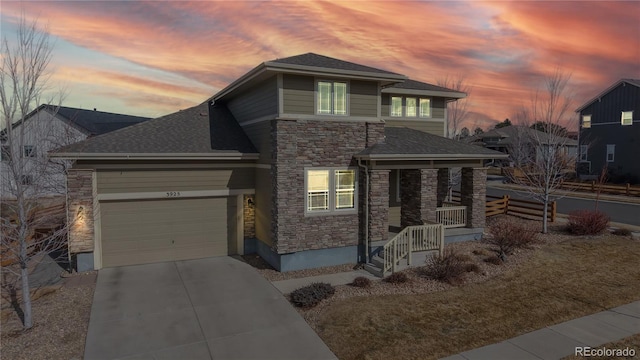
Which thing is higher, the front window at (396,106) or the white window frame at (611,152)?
the front window at (396,106)

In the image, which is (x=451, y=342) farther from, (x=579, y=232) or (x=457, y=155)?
(x=579, y=232)

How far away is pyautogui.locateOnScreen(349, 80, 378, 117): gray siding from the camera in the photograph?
1402cm

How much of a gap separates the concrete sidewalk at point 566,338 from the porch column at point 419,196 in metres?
7.08

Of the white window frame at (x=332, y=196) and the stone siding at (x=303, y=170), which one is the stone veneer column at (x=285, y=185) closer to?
the stone siding at (x=303, y=170)

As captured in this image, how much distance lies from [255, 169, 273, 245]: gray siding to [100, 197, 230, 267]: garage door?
1.24 meters

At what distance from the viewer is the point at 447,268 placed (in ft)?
39.9

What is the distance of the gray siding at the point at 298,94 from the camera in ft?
42.6

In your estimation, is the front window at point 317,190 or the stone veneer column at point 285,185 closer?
the stone veneer column at point 285,185

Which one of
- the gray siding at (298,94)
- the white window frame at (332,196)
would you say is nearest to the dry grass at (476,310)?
the white window frame at (332,196)

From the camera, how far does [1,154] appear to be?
27.4 feet

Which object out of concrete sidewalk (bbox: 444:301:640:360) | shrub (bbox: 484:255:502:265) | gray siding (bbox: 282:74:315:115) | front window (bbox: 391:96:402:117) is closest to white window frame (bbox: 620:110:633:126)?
front window (bbox: 391:96:402:117)

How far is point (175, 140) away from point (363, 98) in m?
7.49

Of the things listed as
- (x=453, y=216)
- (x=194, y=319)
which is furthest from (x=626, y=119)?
(x=194, y=319)

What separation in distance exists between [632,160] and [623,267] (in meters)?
33.2
